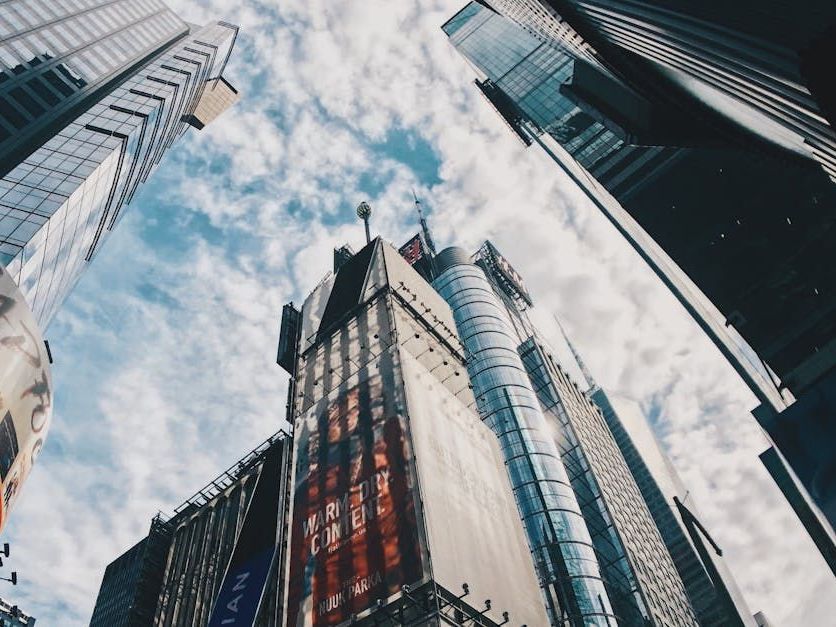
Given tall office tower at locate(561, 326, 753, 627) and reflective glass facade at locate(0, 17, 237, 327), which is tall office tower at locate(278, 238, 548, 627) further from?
tall office tower at locate(561, 326, 753, 627)

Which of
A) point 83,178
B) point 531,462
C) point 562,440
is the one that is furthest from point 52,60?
point 562,440

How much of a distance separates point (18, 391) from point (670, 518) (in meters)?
127

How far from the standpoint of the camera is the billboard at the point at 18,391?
2144 cm

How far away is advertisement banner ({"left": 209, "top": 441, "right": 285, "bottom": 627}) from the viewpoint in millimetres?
23359

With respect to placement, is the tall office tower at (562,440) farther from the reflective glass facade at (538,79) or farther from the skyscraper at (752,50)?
the skyscraper at (752,50)

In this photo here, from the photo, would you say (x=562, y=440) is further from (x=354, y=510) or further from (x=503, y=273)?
(x=354, y=510)

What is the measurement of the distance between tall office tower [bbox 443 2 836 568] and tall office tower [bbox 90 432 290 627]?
25875 millimetres

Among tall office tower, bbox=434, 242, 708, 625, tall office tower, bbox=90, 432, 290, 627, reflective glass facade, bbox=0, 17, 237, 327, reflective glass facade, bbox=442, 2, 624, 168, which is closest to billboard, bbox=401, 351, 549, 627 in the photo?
tall office tower, bbox=90, 432, 290, 627

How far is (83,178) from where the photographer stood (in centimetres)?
4616

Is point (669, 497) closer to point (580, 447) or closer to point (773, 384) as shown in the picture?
point (580, 447)

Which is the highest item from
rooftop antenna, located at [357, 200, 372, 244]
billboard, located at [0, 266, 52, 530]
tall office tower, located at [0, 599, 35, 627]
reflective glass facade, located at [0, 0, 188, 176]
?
reflective glass facade, located at [0, 0, 188, 176]

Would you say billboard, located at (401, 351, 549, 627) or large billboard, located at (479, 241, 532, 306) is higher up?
large billboard, located at (479, 241, 532, 306)

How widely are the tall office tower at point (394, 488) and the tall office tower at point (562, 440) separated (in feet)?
86.4

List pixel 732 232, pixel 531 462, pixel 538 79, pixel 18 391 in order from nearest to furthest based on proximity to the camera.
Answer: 1. pixel 18 391
2. pixel 732 232
3. pixel 531 462
4. pixel 538 79
